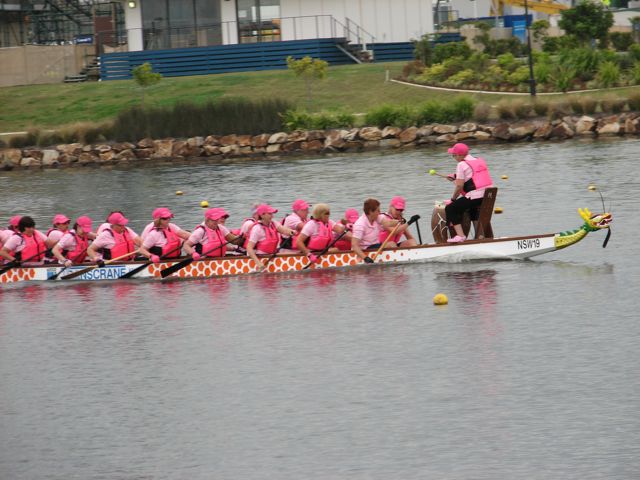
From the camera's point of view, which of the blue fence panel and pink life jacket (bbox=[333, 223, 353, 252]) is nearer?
pink life jacket (bbox=[333, 223, 353, 252])

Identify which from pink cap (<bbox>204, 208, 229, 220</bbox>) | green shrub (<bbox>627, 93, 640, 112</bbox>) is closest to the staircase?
green shrub (<bbox>627, 93, 640, 112</bbox>)

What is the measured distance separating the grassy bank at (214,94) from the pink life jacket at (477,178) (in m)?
29.1

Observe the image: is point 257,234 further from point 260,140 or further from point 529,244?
point 260,140

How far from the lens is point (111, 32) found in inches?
2672

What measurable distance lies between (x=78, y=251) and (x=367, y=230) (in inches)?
227

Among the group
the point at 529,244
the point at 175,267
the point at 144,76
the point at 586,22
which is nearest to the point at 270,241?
the point at 175,267

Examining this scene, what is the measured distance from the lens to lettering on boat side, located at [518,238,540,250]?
22.4m

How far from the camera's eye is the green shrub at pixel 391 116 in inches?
1932

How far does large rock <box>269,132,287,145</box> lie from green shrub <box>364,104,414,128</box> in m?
3.50

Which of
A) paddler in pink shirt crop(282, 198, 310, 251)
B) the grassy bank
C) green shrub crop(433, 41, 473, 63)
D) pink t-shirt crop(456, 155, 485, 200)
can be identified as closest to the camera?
pink t-shirt crop(456, 155, 485, 200)

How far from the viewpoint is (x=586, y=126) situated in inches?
1839

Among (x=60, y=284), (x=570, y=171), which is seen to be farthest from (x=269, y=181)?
(x=60, y=284)

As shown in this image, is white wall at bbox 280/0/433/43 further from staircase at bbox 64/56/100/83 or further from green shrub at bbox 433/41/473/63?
staircase at bbox 64/56/100/83

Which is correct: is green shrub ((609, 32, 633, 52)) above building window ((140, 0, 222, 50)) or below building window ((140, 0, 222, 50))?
below
